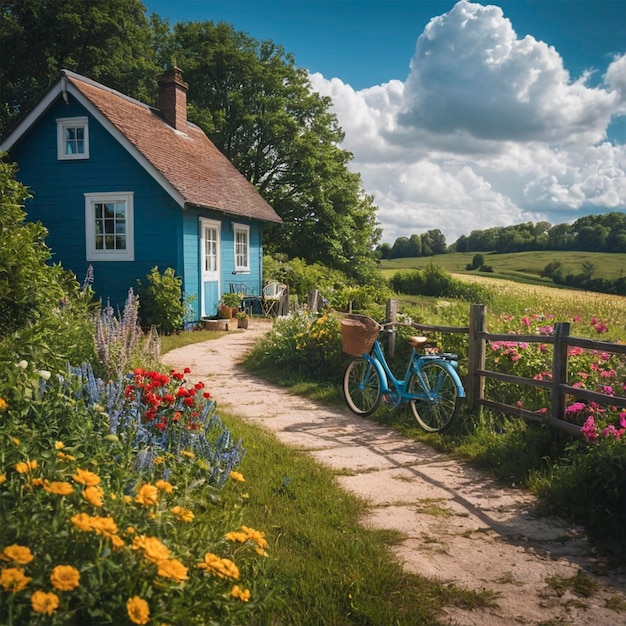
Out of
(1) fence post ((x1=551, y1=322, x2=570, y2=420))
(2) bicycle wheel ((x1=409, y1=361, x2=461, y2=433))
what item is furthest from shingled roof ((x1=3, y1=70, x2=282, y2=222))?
(1) fence post ((x1=551, y1=322, x2=570, y2=420))

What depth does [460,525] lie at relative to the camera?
4.02 meters

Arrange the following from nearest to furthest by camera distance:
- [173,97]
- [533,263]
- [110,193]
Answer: [110,193] < [173,97] < [533,263]

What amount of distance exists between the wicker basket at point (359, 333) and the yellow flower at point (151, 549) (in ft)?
16.5

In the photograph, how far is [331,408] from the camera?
7.41 m

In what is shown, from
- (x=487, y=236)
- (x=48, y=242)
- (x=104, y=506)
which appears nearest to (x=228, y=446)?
(x=104, y=506)

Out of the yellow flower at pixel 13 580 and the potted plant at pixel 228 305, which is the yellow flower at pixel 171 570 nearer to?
the yellow flower at pixel 13 580

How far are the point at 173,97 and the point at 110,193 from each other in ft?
15.5

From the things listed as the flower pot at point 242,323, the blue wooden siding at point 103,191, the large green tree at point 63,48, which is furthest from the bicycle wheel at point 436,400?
the large green tree at point 63,48

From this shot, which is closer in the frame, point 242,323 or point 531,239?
point 242,323

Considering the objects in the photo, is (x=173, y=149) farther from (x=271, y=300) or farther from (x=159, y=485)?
(x=159, y=485)

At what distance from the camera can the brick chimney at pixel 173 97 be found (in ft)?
56.3

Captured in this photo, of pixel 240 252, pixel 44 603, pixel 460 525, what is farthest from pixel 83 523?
pixel 240 252

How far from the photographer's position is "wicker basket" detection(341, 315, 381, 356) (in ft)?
22.8

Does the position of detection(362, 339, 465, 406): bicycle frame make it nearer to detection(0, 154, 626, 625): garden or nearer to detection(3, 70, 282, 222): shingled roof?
detection(0, 154, 626, 625): garden
